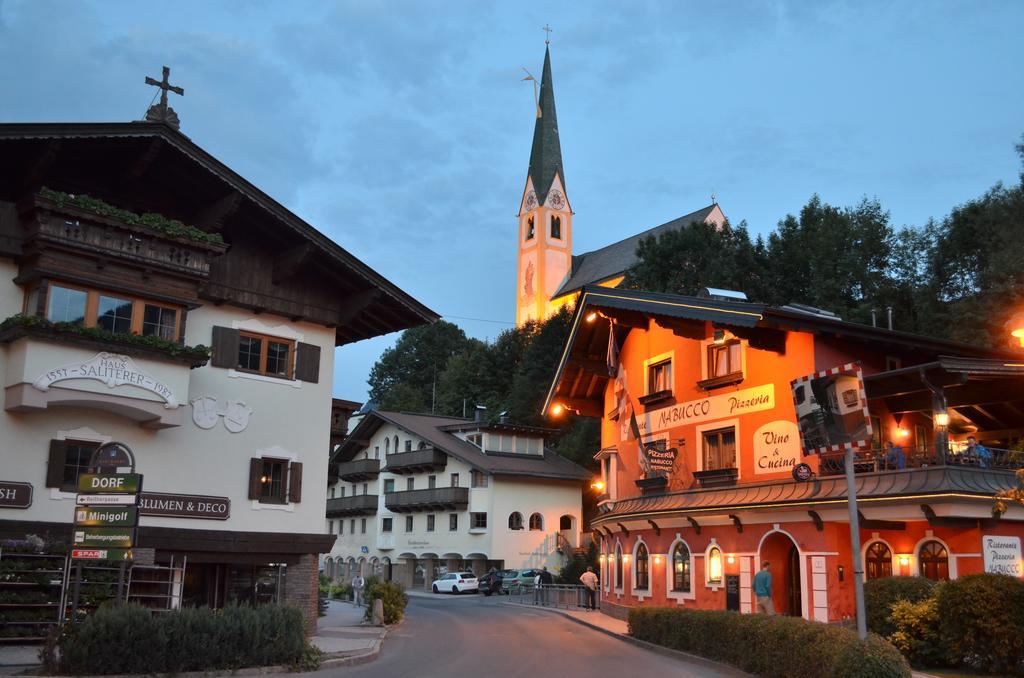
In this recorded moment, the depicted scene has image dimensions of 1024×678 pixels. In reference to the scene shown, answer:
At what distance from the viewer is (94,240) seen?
21453mm

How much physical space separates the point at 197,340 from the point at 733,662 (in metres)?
14.6

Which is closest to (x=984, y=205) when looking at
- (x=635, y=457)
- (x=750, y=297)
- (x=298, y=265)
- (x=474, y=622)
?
(x=750, y=297)

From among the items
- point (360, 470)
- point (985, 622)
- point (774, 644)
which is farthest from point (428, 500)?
point (985, 622)

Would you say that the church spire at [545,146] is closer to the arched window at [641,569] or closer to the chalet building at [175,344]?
the arched window at [641,569]

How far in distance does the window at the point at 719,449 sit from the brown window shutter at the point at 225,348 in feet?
47.0

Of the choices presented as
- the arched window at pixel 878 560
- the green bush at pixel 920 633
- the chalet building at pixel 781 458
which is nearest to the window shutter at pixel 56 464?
the chalet building at pixel 781 458

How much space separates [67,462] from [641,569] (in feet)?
61.0

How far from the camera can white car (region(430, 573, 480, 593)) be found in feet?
174

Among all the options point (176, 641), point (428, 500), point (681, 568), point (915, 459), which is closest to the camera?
point (176, 641)

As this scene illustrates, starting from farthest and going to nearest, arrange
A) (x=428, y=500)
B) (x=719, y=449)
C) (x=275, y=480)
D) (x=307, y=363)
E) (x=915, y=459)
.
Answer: (x=428, y=500), (x=719, y=449), (x=307, y=363), (x=275, y=480), (x=915, y=459)

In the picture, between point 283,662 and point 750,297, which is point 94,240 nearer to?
point 283,662

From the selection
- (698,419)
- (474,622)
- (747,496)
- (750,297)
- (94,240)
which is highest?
(750,297)

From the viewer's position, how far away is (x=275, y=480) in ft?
83.2

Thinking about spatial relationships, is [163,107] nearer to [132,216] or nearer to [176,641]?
[132,216]
